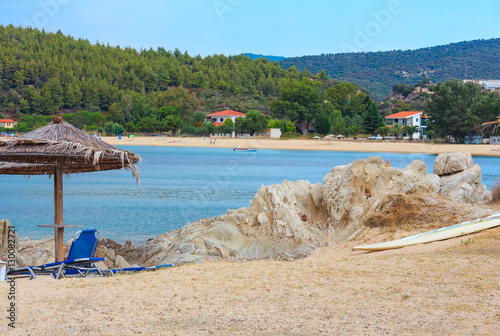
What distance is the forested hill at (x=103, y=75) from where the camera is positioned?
10081cm

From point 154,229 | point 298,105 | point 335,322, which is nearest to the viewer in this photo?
point 335,322

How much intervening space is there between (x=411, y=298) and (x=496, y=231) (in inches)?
165

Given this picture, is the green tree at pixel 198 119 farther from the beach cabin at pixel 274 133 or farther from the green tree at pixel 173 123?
the beach cabin at pixel 274 133

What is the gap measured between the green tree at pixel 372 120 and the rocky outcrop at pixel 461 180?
54.5 metres

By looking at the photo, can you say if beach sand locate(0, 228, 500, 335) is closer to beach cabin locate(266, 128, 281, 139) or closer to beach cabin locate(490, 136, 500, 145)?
beach cabin locate(490, 136, 500, 145)

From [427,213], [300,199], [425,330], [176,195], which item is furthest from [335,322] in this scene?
[176,195]

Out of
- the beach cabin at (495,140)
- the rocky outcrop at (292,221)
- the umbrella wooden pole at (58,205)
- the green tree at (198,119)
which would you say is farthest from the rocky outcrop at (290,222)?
the green tree at (198,119)

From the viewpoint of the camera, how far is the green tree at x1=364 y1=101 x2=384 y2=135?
231 feet

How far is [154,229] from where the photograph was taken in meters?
15.9

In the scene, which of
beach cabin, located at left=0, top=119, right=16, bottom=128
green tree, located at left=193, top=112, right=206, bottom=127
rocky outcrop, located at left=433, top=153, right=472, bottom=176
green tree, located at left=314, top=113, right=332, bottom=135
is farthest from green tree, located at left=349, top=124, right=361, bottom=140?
rocky outcrop, located at left=433, top=153, right=472, bottom=176

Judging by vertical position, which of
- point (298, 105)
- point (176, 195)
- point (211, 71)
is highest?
point (211, 71)

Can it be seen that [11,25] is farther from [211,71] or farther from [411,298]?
[411,298]

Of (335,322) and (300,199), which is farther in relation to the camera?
(300,199)

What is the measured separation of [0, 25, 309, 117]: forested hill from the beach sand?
79.5m
